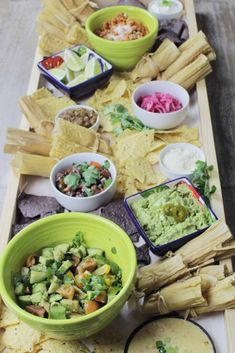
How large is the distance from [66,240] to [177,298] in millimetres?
329

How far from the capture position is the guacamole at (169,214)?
1463 millimetres

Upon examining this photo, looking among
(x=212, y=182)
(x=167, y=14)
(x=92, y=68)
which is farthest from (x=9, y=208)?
(x=167, y=14)

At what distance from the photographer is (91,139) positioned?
1802 mm

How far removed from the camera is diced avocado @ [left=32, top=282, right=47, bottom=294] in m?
1.25

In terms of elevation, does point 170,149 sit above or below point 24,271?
below

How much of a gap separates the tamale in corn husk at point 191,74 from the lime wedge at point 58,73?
1.43 feet

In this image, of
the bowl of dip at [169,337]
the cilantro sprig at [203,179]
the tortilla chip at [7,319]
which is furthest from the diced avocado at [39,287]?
the cilantro sprig at [203,179]

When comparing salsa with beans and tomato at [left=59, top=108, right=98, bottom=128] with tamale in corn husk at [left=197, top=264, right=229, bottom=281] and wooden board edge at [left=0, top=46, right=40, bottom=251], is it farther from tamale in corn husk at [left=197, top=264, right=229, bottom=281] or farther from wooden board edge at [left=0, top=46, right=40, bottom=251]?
tamale in corn husk at [left=197, top=264, right=229, bottom=281]

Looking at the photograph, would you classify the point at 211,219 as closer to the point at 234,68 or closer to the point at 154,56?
the point at 154,56

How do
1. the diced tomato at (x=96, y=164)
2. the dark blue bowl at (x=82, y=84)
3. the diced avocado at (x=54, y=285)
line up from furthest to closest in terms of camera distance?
the dark blue bowl at (x=82, y=84) < the diced tomato at (x=96, y=164) < the diced avocado at (x=54, y=285)

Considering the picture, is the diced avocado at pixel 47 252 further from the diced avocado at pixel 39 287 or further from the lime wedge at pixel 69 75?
the lime wedge at pixel 69 75

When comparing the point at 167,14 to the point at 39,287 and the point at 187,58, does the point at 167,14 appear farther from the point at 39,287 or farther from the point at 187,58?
the point at 39,287

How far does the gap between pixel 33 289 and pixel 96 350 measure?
21 cm

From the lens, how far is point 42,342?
1270 mm
